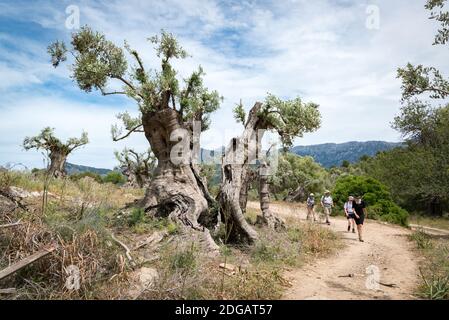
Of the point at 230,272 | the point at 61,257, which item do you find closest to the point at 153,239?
the point at 230,272

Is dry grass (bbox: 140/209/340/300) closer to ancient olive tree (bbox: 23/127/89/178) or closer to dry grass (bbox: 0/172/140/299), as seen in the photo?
dry grass (bbox: 0/172/140/299)

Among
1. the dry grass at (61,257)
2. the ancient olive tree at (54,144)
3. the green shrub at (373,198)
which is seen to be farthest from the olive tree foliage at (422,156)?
the ancient olive tree at (54,144)

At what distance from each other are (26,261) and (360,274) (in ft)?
25.6

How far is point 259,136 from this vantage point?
15.8m

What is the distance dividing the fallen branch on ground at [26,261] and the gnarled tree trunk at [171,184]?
564 centimetres

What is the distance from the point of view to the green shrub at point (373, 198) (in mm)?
24219

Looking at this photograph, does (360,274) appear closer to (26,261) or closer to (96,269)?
(96,269)

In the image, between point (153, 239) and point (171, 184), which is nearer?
point (153, 239)

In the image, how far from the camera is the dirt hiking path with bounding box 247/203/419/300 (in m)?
7.64

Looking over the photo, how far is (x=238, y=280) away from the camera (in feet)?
24.5

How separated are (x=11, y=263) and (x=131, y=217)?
18.2 ft

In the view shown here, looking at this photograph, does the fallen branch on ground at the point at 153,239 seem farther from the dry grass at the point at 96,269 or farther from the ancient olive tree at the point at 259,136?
the ancient olive tree at the point at 259,136
